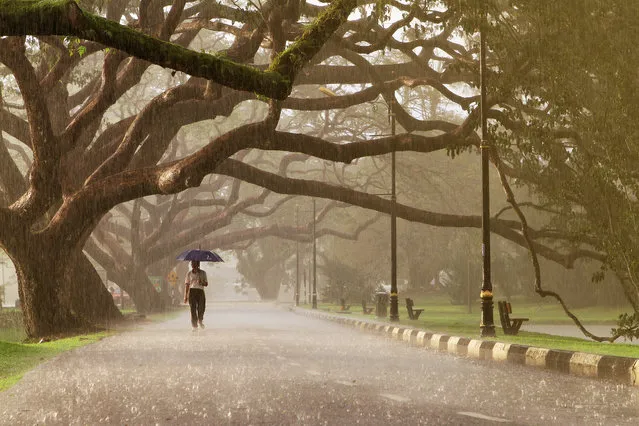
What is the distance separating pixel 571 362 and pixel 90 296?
18.7m

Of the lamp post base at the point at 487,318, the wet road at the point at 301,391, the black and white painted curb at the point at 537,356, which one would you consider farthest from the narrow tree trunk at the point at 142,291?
the wet road at the point at 301,391

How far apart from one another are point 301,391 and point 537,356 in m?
6.56

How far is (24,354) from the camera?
1761cm

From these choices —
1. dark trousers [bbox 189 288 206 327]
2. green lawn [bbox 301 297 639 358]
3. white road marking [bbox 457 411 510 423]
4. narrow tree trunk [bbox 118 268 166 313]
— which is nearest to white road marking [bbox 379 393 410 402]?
white road marking [bbox 457 411 510 423]


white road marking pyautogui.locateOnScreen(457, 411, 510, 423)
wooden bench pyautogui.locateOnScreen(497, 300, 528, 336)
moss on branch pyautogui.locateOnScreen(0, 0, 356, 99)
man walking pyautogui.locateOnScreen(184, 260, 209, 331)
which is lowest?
white road marking pyautogui.locateOnScreen(457, 411, 510, 423)

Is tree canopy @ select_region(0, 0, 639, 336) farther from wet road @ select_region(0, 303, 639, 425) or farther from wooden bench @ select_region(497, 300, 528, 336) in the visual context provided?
wet road @ select_region(0, 303, 639, 425)

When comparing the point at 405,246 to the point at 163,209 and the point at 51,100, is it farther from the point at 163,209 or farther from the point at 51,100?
the point at 51,100

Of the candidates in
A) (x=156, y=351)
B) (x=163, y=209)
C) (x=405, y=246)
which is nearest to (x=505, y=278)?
(x=405, y=246)

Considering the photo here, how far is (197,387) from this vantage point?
450 inches

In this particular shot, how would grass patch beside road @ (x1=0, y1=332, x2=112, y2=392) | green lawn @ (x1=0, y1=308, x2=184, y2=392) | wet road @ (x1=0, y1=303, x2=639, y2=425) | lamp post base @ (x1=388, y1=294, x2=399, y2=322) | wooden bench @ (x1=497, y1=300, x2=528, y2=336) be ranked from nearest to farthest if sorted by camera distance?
wet road @ (x1=0, y1=303, x2=639, y2=425) < grass patch beside road @ (x1=0, y1=332, x2=112, y2=392) < green lawn @ (x1=0, y1=308, x2=184, y2=392) < wooden bench @ (x1=497, y1=300, x2=528, y2=336) < lamp post base @ (x1=388, y1=294, x2=399, y2=322)

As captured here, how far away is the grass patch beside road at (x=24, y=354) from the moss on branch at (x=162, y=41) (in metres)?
4.22

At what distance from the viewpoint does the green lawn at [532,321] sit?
18.2m

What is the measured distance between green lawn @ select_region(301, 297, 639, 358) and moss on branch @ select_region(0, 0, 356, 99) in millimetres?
6784

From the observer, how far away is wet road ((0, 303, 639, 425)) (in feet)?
28.9
